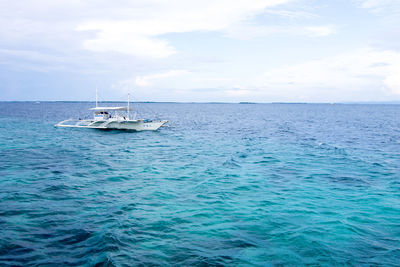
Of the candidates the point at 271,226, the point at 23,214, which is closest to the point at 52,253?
the point at 23,214

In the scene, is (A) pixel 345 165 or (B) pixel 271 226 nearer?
(B) pixel 271 226

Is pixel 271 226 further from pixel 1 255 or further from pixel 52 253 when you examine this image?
pixel 1 255

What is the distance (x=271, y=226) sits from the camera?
1151cm

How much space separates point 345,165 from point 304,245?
15.5m

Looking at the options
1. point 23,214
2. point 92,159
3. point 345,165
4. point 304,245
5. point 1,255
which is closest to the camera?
point 1,255

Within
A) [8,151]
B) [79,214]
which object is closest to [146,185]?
[79,214]

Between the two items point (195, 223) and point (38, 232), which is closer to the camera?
point (38, 232)

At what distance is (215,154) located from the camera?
2862cm

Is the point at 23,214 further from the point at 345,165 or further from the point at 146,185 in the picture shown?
the point at 345,165

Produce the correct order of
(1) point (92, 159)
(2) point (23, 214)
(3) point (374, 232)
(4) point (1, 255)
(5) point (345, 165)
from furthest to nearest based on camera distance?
(1) point (92, 159) → (5) point (345, 165) → (2) point (23, 214) → (3) point (374, 232) → (4) point (1, 255)

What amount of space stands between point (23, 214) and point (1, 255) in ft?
12.0

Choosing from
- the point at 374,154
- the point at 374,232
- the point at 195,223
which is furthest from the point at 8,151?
the point at 374,154

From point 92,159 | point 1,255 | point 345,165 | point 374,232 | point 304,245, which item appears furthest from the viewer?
point 92,159

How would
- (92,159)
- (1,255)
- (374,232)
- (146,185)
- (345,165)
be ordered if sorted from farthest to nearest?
(92,159) → (345,165) → (146,185) → (374,232) → (1,255)
